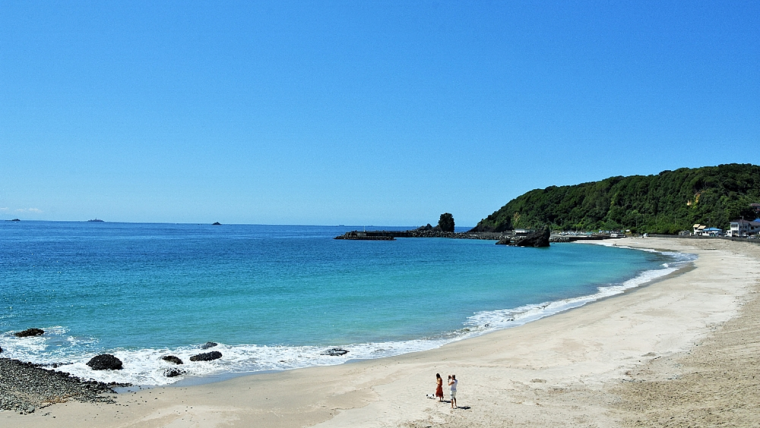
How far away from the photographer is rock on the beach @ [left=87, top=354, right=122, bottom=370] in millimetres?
15852

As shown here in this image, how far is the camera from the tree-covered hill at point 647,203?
118 meters

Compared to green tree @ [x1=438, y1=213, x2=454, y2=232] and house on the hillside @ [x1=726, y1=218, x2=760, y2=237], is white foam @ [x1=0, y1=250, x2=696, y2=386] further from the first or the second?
green tree @ [x1=438, y1=213, x2=454, y2=232]

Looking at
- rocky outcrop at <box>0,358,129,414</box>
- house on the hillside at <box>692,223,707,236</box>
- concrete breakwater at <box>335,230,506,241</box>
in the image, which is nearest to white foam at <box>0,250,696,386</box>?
rocky outcrop at <box>0,358,129,414</box>

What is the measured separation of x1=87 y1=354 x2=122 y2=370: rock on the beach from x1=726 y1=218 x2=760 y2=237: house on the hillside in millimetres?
118102

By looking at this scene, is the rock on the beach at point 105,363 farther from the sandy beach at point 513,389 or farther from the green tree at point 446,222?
the green tree at point 446,222

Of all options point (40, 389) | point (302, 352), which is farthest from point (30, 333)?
point (302, 352)

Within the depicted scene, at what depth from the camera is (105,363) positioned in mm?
15984

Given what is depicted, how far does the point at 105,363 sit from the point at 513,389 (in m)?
13.5

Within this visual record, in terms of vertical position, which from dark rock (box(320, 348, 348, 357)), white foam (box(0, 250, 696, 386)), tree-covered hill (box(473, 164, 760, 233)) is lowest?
white foam (box(0, 250, 696, 386))

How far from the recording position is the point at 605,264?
57688 mm

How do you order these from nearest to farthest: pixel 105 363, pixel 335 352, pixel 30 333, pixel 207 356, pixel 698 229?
pixel 105 363 < pixel 207 356 < pixel 335 352 < pixel 30 333 < pixel 698 229

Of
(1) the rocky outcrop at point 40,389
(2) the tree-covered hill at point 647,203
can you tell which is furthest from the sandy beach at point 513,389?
(2) the tree-covered hill at point 647,203

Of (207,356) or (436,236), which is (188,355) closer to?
(207,356)

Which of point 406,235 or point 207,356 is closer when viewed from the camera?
point 207,356
